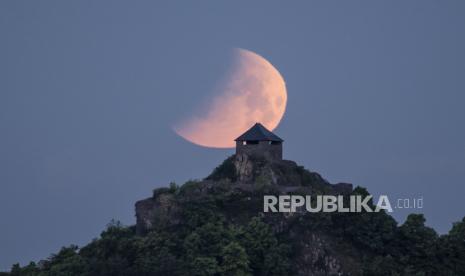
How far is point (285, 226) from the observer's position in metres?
84.2

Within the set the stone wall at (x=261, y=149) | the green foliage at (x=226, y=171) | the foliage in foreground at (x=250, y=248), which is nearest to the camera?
the foliage in foreground at (x=250, y=248)

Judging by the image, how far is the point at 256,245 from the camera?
8219 cm

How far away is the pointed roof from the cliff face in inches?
61.4

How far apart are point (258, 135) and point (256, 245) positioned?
12.2m

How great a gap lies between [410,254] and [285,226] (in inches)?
360

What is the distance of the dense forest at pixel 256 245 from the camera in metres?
80.4

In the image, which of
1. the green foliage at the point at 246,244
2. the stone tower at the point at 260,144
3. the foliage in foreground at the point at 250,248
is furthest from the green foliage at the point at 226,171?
the foliage in foreground at the point at 250,248

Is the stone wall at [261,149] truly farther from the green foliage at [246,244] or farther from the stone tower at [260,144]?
the green foliage at [246,244]

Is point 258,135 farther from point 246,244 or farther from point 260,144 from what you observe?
point 246,244

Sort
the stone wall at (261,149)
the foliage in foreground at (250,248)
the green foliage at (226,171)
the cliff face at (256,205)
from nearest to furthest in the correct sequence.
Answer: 1. the foliage in foreground at (250,248)
2. the cliff face at (256,205)
3. the stone wall at (261,149)
4. the green foliage at (226,171)

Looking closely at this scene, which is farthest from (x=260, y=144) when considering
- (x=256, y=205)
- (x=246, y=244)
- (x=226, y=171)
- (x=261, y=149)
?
(x=246, y=244)

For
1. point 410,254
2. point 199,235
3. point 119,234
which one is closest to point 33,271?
point 119,234

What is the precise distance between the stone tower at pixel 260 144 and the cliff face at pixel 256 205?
633mm

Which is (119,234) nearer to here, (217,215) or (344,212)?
(217,215)
